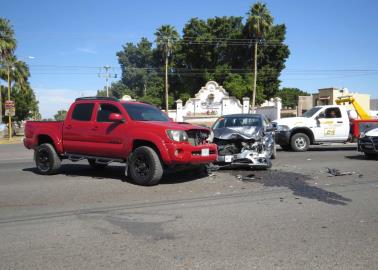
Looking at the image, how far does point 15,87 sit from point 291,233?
192 ft

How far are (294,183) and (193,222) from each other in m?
3.99

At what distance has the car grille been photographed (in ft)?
30.4

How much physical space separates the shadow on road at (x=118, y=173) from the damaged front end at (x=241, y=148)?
0.83 meters

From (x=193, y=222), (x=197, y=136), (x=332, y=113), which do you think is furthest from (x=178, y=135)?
(x=332, y=113)

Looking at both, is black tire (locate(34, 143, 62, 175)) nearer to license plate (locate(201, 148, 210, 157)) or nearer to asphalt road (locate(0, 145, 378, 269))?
asphalt road (locate(0, 145, 378, 269))

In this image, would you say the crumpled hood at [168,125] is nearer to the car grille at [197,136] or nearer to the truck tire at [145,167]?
the car grille at [197,136]

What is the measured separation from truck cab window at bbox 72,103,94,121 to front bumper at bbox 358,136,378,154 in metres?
9.25

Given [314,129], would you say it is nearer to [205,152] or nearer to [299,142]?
[299,142]

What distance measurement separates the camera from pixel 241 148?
11.0 metres

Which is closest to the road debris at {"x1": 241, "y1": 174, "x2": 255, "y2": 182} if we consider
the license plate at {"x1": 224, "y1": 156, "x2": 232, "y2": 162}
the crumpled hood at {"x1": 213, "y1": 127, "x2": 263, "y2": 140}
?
the license plate at {"x1": 224, "y1": 156, "x2": 232, "y2": 162}

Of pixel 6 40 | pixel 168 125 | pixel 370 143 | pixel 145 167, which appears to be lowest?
pixel 145 167

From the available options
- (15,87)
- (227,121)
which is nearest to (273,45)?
(15,87)

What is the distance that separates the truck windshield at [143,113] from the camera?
9666mm

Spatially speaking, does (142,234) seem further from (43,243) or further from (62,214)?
(62,214)
